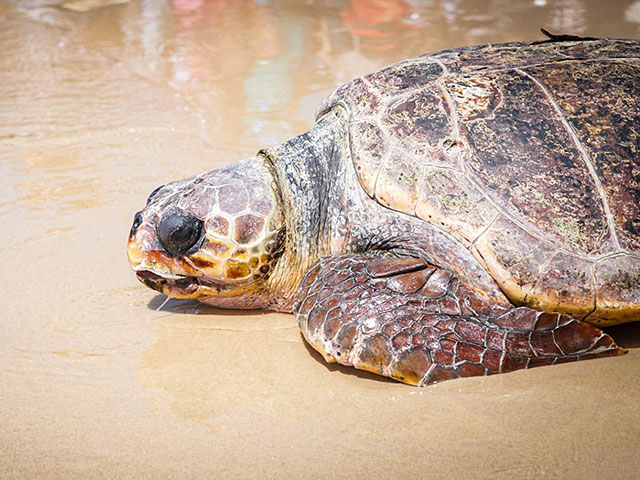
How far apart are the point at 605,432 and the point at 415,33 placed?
589 cm

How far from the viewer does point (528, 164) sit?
2.28m

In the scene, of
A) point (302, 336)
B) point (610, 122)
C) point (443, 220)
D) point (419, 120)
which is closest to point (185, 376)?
point (302, 336)

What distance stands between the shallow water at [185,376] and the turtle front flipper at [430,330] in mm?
62

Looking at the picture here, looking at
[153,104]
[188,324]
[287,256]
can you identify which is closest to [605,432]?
[287,256]

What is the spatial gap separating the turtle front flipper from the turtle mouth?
0.48 meters

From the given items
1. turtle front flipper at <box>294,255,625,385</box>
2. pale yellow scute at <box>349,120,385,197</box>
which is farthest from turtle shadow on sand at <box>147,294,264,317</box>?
pale yellow scute at <box>349,120,385,197</box>

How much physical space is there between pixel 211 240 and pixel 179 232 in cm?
13

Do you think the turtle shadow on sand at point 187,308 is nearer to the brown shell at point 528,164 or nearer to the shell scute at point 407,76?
the brown shell at point 528,164

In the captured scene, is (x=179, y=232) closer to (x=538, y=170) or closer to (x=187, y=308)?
(x=187, y=308)

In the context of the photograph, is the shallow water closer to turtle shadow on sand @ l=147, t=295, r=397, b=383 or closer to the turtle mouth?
Result: turtle shadow on sand @ l=147, t=295, r=397, b=383

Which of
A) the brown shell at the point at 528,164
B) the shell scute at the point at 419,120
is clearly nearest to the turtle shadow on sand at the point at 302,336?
the brown shell at the point at 528,164

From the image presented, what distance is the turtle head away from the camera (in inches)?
97.3

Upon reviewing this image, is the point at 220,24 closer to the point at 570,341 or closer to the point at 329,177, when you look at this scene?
the point at 329,177

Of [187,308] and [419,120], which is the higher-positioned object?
[419,120]
